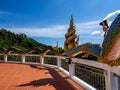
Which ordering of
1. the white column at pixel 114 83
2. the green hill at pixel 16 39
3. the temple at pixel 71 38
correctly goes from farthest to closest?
1. the green hill at pixel 16 39
2. the temple at pixel 71 38
3. the white column at pixel 114 83

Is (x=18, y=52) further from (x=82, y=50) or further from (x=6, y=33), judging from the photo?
(x=6, y=33)

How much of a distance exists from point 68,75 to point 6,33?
28.7 meters

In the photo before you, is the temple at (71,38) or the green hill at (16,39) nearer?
the temple at (71,38)

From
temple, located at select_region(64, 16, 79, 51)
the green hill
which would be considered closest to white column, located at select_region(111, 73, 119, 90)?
temple, located at select_region(64, 16, 79, 51)

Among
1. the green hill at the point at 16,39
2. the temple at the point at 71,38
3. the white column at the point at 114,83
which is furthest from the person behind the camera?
the green hill at the point at 16,39

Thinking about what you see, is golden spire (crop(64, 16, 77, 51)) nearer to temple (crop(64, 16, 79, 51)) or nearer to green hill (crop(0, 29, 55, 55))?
temple (crop(64, 16, 79, 51))

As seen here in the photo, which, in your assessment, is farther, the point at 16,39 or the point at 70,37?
the point at 16,39

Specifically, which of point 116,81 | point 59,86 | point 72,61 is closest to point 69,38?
point 72,61

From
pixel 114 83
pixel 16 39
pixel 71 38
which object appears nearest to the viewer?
pixel 114 83

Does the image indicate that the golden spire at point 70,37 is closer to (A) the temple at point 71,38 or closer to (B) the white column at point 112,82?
(A) the temple at point 71,38

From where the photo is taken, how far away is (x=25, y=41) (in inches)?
1345

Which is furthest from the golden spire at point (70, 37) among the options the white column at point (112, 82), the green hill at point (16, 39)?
the green hill at point (16, 39)

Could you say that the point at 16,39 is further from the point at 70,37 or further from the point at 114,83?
the point at 114,83

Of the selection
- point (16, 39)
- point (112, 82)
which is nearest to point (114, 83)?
point (112, 82)
